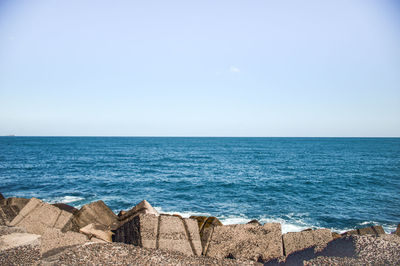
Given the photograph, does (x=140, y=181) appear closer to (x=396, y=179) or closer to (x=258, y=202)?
(x=258, y=202)

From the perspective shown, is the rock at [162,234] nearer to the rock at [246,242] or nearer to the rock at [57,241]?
the rock at [246,242]

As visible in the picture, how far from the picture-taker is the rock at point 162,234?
18.4 ft

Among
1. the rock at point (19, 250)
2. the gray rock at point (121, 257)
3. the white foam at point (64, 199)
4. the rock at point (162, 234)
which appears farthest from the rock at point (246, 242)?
the white foam at point (64, 199)

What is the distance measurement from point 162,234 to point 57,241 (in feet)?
8.81

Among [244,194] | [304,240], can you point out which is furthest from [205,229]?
[244,194]

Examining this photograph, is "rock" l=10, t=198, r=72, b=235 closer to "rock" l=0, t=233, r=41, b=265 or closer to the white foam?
"rock" l=0, t=233, r=41, b=265

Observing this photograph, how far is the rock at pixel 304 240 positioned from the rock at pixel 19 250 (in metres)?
5.68

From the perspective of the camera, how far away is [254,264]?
5.16m

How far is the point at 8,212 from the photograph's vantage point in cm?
820

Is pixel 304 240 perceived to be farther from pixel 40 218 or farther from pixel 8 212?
pixel 8 212

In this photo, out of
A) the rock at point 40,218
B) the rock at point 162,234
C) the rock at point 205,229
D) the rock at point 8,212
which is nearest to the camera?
the rock at point 162,234

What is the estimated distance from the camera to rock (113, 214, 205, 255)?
5.61 meters

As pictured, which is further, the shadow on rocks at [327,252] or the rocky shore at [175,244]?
the shadow on rocks at [327,252]

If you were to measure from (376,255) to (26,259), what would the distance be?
6701mm
